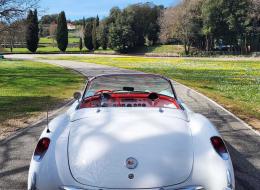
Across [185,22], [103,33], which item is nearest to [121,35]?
[103,33]

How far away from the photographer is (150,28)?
8944 cm

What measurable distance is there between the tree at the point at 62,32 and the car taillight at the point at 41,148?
87.2 m

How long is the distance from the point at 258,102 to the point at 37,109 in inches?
300

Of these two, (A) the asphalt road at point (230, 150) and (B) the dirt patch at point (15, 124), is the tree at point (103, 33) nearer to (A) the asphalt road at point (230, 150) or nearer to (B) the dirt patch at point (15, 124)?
(B) the dirt patch at point (15, 124)

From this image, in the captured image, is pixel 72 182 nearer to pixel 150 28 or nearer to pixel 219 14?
pixel 219 14

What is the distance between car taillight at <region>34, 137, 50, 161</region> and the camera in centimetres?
391

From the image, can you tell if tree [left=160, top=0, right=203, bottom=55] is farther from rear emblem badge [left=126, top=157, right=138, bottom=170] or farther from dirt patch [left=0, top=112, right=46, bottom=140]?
rear emblem badge [left=126, top=157, right=138, bottom=170]

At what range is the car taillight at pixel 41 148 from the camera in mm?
3913

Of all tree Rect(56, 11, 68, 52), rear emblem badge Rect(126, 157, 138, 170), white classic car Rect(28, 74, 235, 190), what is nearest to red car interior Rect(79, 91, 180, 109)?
white classic car Rect(28, 74, 235, 190)

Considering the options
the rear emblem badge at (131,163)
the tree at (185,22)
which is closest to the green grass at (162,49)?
the tree at (185,22)

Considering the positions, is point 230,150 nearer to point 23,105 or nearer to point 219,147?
point 219,147

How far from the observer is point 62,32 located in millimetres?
89188

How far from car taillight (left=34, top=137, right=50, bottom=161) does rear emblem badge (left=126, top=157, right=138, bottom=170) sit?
872 millimetres

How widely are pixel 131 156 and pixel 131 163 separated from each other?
0.07 metres
